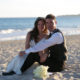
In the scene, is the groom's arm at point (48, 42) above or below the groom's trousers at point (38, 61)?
above

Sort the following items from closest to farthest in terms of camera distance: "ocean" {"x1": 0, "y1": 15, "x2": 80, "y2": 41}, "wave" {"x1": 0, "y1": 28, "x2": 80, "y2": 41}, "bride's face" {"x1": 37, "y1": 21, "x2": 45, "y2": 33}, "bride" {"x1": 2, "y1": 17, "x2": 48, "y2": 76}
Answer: "bride" {"x1": 2, "y1": 17, "x2": 48, "y2": 76} → "bride's face" {"x1": 37, "y1": 21, "x2": 45, "y2": 33} → "wave" {"x1": 0, "y1": 28, "x2": 80, "y2": 41} → "ocean" {"x1": 0, "y1": 15, "x2": 80, "y2": 41}

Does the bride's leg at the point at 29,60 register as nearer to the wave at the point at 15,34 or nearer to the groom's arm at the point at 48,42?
the groom's arm at the point at 48,42

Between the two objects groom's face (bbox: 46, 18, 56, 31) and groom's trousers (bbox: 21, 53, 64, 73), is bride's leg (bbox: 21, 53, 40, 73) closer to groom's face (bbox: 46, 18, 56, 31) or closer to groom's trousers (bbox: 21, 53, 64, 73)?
groom's trousers (bbox: 21, 53, 64, 73)

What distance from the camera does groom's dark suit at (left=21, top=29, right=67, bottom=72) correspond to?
4.65 metres

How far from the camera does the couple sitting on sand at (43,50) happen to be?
4539 millimetres

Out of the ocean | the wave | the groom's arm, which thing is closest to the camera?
the groom's arm

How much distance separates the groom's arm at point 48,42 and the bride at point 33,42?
7.5 inches

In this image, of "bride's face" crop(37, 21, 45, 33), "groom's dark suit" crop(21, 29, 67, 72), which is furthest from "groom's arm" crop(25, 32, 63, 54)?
"bride's face" crop(37, 21, 45, 33)

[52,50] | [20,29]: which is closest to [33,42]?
[52,50]

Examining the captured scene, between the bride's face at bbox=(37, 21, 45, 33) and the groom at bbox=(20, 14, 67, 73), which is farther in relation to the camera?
the bride's face at bbox=(37, 21, 45, 33)

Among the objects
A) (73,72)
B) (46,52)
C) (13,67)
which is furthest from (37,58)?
(73,72)

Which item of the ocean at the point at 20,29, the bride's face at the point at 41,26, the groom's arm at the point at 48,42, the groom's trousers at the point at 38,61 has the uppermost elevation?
the bride's face at the point at 41,26

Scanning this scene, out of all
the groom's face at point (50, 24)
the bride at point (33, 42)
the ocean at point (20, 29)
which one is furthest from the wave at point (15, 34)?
the groom's face at point (50, 24)

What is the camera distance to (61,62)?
4809 millimetres
